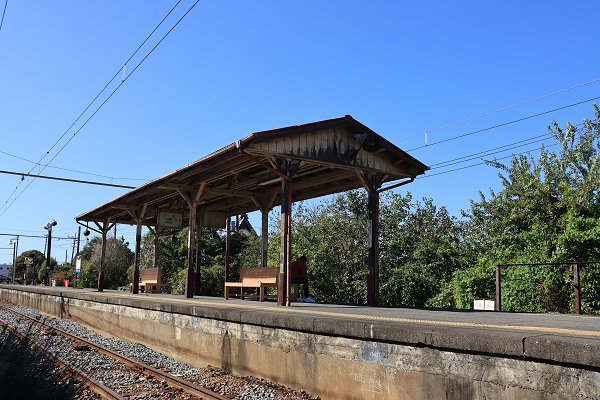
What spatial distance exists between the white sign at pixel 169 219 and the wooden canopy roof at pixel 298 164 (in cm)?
150

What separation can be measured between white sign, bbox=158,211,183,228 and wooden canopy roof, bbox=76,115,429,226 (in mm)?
1501

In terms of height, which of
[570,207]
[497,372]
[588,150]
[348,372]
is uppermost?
[588,150]

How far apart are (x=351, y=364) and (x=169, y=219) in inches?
587

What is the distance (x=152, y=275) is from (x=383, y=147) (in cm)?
1288

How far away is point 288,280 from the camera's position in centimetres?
1158

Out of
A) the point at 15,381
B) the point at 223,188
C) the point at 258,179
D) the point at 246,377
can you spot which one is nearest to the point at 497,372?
the point at 246,377

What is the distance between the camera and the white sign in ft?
65.5

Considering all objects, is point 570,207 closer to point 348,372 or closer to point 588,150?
point 588,150

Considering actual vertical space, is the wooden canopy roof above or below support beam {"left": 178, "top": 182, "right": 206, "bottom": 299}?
above

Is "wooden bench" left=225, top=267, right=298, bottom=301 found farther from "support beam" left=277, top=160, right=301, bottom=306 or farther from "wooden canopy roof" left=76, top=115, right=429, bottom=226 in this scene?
"wooden canopy roof" left=76, top=115, right=429, bottom=226

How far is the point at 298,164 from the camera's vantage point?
39.7 feet

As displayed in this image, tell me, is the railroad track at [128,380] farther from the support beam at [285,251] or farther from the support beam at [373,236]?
the support beam at [373,236]

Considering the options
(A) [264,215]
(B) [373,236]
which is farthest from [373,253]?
(A) [264,215]

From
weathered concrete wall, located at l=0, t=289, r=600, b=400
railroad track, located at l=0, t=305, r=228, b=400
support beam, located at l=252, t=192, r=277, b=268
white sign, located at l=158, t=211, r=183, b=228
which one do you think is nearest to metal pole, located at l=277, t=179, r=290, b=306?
weathered concrete wall, located at l=0, t=289, r=600, b=400
